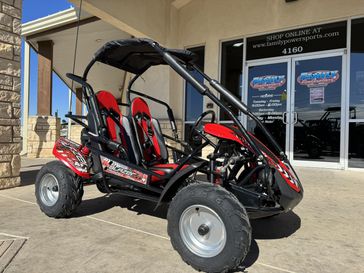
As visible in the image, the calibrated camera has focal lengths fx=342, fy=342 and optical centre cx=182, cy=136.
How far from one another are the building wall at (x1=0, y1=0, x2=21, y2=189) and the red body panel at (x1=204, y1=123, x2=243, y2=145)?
12.1 ft

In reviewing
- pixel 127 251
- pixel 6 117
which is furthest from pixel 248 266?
pixel 6 117

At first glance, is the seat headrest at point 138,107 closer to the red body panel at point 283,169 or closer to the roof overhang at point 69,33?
the red body panel at point 283,169

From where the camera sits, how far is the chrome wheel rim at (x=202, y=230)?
2518 mm

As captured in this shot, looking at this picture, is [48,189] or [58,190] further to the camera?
[48,189]

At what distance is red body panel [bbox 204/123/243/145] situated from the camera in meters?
2.87

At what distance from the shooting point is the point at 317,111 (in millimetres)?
7516

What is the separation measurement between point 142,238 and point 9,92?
3529 millimetres

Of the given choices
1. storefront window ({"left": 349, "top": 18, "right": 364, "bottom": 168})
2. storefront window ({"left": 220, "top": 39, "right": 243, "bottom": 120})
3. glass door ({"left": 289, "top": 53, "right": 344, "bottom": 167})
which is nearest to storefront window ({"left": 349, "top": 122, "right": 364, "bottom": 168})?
storefront window ({"left": 349, "top": 18, "right": 364, "bottom": 168})

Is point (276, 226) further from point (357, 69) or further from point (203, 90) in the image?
point (357, 69)

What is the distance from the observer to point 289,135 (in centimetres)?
784

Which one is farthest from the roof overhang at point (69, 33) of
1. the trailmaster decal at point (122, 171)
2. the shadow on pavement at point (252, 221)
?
the trailmaster decal at point (122, 171)

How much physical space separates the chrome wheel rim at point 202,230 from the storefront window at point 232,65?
6159 millimetres

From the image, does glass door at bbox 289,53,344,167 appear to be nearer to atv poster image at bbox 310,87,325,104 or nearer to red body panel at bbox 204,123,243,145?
atv poster image at bbox 310,87,325,104

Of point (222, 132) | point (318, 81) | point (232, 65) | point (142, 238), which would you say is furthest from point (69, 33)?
point (222, 132)
